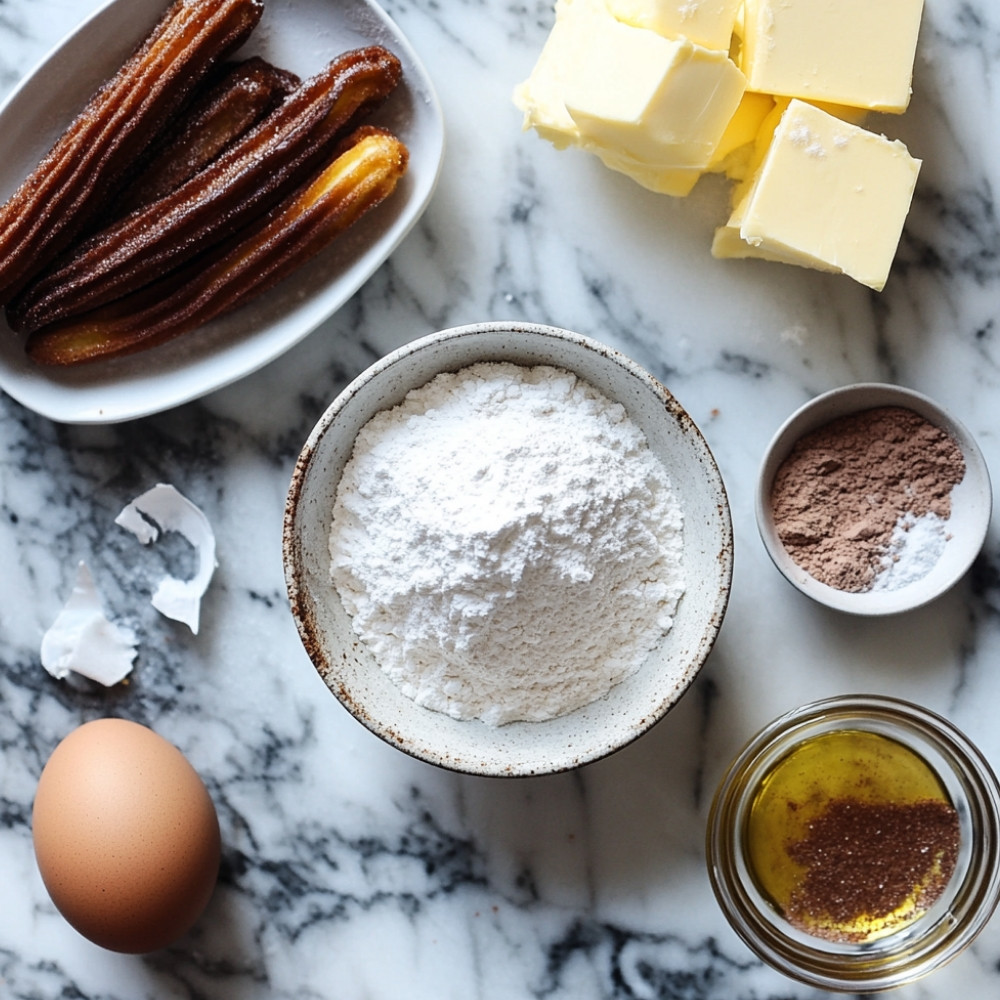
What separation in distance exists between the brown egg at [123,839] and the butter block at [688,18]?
876 millimetres

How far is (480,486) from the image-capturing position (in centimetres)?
Result: 100

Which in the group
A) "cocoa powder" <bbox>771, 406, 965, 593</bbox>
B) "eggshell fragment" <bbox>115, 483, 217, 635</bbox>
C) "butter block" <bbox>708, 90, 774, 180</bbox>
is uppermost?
"butter block" <bbox>708, 90, 774, 180</bbox>

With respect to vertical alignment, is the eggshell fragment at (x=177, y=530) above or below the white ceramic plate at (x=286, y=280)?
below

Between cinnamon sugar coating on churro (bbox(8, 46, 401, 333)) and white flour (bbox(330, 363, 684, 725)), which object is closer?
white flour (bbox(330, 363, 684, 725))

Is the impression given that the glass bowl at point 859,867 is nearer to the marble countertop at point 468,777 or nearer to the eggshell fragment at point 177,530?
the marble countertop at point 468,777

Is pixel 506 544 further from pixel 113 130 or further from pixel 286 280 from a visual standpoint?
pixel 113 130

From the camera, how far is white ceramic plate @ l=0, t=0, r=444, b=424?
1.12 m

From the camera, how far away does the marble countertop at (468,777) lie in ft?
3.85

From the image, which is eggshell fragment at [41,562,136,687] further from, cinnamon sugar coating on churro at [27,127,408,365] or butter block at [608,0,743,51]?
butter block at [608,0,743,51]

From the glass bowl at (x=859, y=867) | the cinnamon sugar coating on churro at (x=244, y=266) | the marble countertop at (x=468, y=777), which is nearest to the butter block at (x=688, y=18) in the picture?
the marble countertop at (x=468, y=777)

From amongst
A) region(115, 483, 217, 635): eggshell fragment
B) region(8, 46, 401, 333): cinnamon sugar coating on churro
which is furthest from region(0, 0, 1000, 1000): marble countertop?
region(8, 46, 401, 333): cinnamon sugar coating on churro

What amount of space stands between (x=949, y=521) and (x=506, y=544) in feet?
1.59

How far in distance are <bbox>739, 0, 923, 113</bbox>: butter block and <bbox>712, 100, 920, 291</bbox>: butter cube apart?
1.2 inches

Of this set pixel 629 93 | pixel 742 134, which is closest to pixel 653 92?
pixel 629 93
